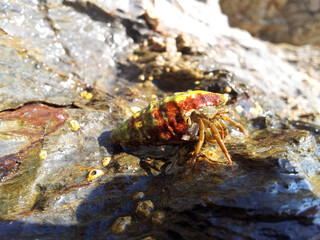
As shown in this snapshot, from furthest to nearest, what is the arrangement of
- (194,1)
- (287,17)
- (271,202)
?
(287,17) → (194,1) → (271,202)

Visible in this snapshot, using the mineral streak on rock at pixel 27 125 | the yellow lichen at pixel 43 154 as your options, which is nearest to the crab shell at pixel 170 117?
the yellow lichen at pixel 43 154

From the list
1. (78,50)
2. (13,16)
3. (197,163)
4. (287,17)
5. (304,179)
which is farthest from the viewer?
(287,17)

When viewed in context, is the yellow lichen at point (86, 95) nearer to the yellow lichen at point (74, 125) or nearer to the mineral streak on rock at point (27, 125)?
the mineral streak on rock at point (27, 125)

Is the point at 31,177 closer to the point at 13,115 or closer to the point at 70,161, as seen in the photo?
the point at 70,161

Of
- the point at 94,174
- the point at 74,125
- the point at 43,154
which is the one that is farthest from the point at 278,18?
the point at 43,154

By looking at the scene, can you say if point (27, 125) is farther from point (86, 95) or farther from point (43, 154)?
point (86, 95)

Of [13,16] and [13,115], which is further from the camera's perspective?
[13,16]

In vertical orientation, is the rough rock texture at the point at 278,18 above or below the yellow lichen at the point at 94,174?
above

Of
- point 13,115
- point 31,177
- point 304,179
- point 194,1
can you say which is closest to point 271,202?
point 304,179
